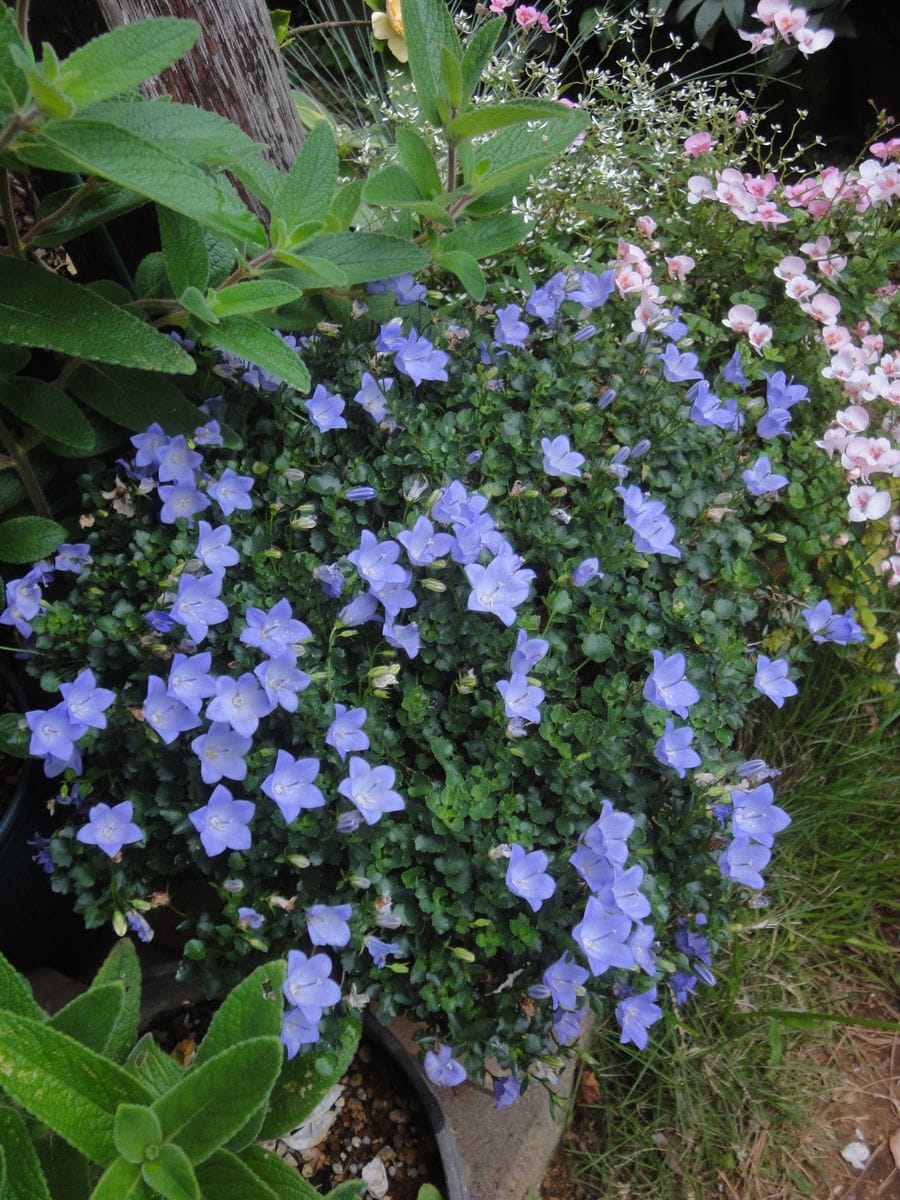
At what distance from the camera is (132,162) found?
991 mm

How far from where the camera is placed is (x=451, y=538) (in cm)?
131

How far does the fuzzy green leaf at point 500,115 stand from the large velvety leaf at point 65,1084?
1.16 m

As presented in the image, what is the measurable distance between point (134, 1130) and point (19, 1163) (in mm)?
128

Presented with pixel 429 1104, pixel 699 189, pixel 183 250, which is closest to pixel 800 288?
pixel 699 189

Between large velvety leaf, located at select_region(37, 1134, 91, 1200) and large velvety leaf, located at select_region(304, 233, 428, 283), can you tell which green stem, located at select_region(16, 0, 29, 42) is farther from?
large velvety leaf, located at select_region(37, 1134, 91, 1200)

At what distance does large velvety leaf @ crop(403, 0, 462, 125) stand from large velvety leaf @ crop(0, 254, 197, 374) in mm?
540

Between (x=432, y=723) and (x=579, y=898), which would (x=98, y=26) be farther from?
(x=579, y=898)

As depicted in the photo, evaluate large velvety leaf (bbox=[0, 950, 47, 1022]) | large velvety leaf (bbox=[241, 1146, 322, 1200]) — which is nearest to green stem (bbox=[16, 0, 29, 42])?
large velvety leaf (bbox=[0, 950, 47, 1022])

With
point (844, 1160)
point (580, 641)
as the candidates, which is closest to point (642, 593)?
point (580, 641)

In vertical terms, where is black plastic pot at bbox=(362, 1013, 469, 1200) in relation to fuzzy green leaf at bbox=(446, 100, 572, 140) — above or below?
below

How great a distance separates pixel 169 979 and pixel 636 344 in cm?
134

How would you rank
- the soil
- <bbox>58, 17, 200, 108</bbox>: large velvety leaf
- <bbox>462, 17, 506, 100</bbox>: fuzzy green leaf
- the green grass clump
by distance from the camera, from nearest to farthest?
<bbox>58, 17, 200, 108</bbox>: large velvety leaf < <bbox>462, 17, 506, 100</bbox>: fuzzy green leaf < the soil < the green grass clump

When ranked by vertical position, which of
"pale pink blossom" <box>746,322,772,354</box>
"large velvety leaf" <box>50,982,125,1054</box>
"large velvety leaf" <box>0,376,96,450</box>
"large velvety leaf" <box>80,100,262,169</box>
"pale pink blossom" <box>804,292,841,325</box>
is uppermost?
"large velvety leaf" <box>80,100,262,169</box>

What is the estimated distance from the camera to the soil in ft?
4.70
